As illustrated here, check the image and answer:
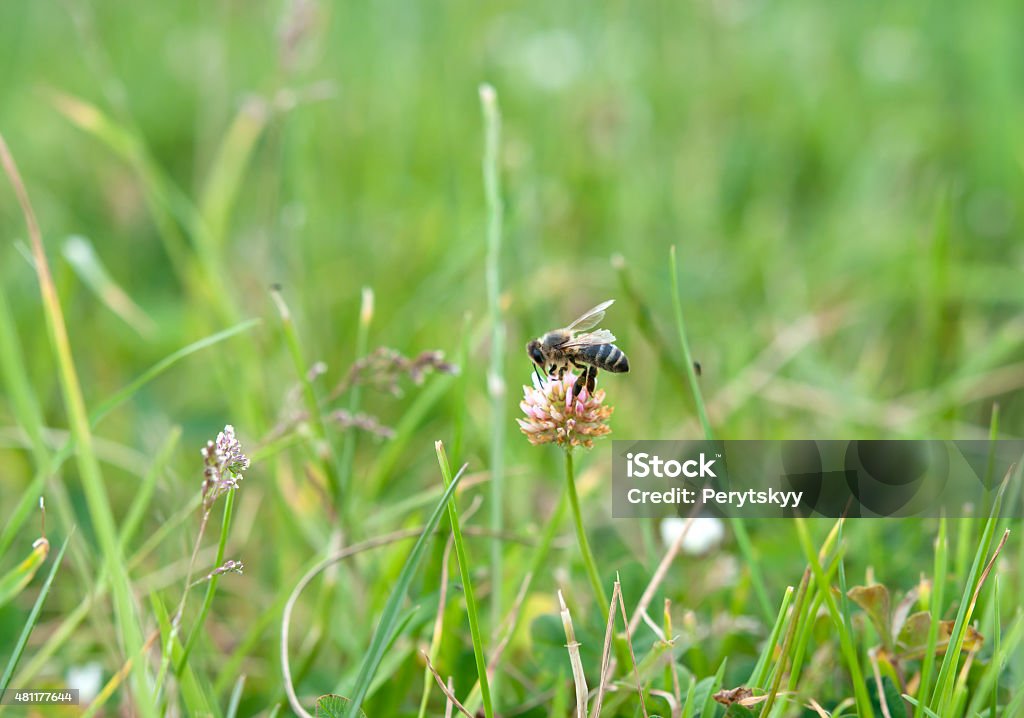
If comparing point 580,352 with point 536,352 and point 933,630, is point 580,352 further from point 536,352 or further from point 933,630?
point 933,630

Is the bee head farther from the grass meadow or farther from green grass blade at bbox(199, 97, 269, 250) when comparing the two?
green grass blade at bbox(199, 97, 269, 250)

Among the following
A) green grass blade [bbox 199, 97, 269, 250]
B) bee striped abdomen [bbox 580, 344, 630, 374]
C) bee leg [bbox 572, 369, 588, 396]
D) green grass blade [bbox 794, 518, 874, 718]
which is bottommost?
green grass blade [bbox 794, 518, 874, 718]

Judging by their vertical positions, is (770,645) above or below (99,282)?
below

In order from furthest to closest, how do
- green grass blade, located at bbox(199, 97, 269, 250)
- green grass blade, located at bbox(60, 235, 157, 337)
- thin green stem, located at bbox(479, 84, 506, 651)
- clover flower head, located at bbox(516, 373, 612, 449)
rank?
green grass blade, located at bbox(199, 97, 269, 250), green grass blade, located at bbox(60, 235, 157, 337), thin green stem, located at bbox(479, 84, 506, 651), clover flower head, located at bbox(516, 373, 612, 449)

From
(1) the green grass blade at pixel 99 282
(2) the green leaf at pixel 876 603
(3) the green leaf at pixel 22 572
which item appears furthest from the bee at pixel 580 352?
(1) the green grass blade at pixel 99 282

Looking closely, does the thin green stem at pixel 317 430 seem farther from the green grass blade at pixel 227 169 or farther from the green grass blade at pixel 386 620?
the green grass blade at pixel 227 169

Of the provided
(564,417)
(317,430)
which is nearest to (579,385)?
(564,417)

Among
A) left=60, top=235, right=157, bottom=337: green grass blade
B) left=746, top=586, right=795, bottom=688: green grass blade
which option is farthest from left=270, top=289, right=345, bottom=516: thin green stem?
left=60, top=235, right=157, bottom=337: green grass blade
